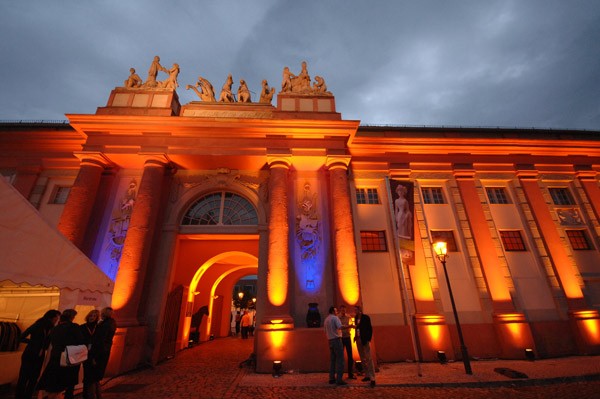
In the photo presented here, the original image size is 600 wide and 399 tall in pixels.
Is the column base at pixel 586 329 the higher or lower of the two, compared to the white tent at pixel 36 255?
lower

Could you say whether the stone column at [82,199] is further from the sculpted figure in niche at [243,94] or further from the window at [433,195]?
the window at [433,195]

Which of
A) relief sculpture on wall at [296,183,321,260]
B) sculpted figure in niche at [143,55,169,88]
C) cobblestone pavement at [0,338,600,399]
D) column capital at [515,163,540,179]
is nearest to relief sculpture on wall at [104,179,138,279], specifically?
cobblestone pavement at [0,338,600,399]

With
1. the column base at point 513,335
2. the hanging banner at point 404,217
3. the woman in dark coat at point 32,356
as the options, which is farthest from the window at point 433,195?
the woman in dark coat at point 32,356

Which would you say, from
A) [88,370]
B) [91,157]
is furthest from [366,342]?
[91,157]

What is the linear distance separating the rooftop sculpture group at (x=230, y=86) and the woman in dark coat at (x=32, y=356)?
1117cm

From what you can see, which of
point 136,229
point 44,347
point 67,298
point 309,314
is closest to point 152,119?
point 136,229

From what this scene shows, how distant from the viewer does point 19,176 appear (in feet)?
41.0

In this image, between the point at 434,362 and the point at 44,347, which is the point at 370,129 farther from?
the point at 44,347

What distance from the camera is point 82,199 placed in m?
10.9

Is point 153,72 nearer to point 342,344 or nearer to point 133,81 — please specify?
point 133,81

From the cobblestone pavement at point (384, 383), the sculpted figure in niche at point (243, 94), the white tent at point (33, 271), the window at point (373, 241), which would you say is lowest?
the cobblestone pavement at point (384, 383)

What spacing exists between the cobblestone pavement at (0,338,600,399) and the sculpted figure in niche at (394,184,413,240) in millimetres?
4733

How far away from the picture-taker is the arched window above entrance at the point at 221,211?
12.3m

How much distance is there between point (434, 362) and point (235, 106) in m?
13.3
